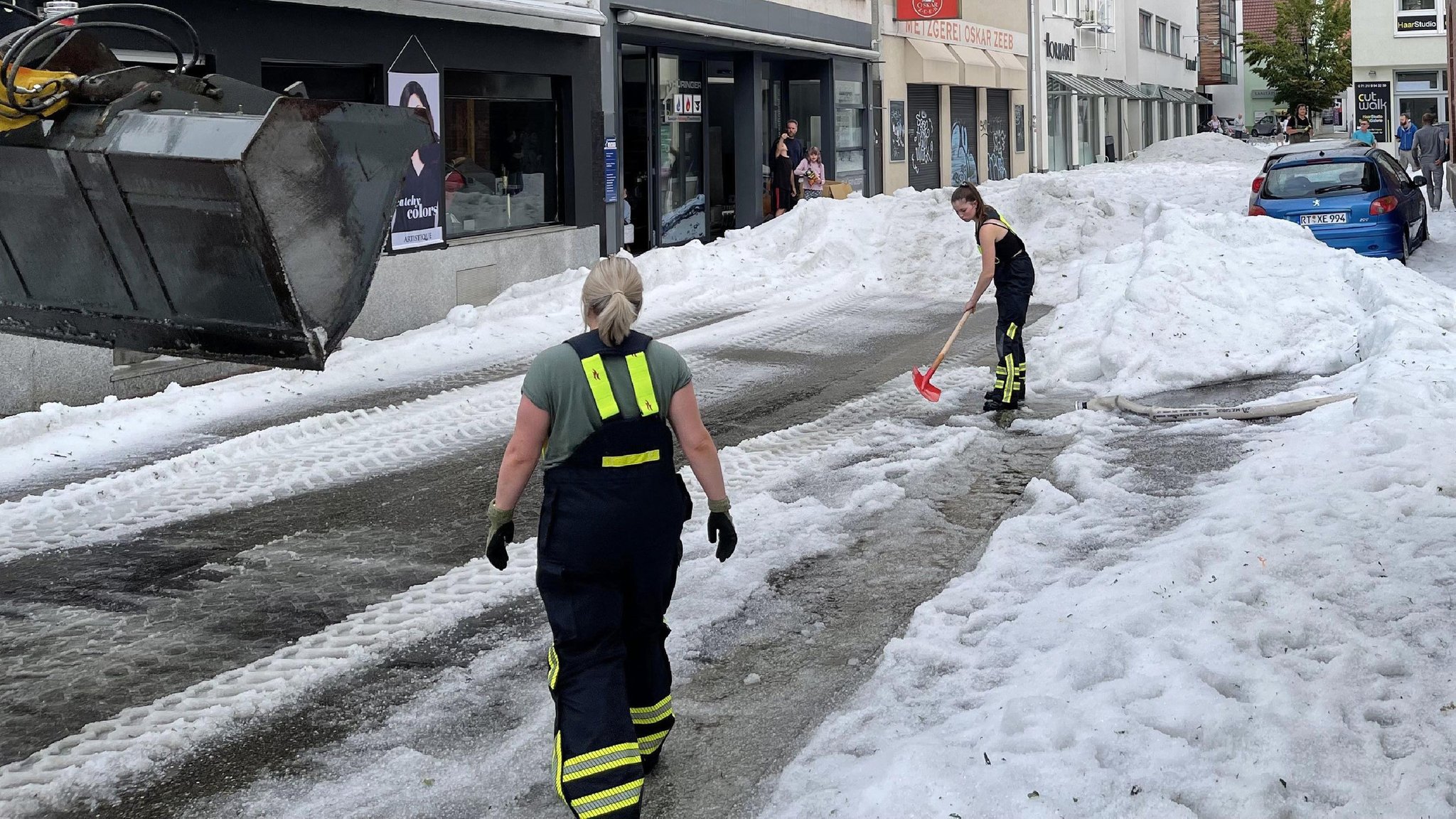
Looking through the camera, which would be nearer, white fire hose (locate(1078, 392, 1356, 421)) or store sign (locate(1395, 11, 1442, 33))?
white fire hose (locate(1078, 392, 1356, 421))

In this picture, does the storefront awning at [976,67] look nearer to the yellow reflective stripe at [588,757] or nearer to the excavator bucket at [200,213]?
the excavator bucket at [200,213]

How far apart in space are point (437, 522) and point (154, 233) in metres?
2.22

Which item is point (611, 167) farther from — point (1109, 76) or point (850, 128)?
point (1109, 76)

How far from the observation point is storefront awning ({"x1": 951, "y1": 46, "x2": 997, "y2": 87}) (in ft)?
118

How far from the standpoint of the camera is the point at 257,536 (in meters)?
7.81

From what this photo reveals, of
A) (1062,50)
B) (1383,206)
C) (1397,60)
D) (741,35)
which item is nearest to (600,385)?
(1383,206)

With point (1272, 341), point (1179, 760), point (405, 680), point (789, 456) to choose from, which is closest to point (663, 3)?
point (1272, 341)

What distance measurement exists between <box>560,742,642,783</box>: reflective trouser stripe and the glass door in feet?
63.0

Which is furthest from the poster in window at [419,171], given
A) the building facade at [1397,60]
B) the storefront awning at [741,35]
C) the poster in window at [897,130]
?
the building facade at [1397,60]

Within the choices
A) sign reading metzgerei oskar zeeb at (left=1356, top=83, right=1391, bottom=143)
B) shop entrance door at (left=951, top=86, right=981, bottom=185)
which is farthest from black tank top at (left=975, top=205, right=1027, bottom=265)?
sign reading metzgerei oskar zeeb at (left=1356, top=83, right=1391, bottom=143)

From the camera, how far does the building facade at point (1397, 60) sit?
5097cm

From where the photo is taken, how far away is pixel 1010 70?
131ft

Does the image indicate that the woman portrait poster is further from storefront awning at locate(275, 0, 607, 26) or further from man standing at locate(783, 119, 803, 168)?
man standing at locate(783, 119, 803, 168)

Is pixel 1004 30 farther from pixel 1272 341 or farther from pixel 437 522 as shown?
pixel 437 522
